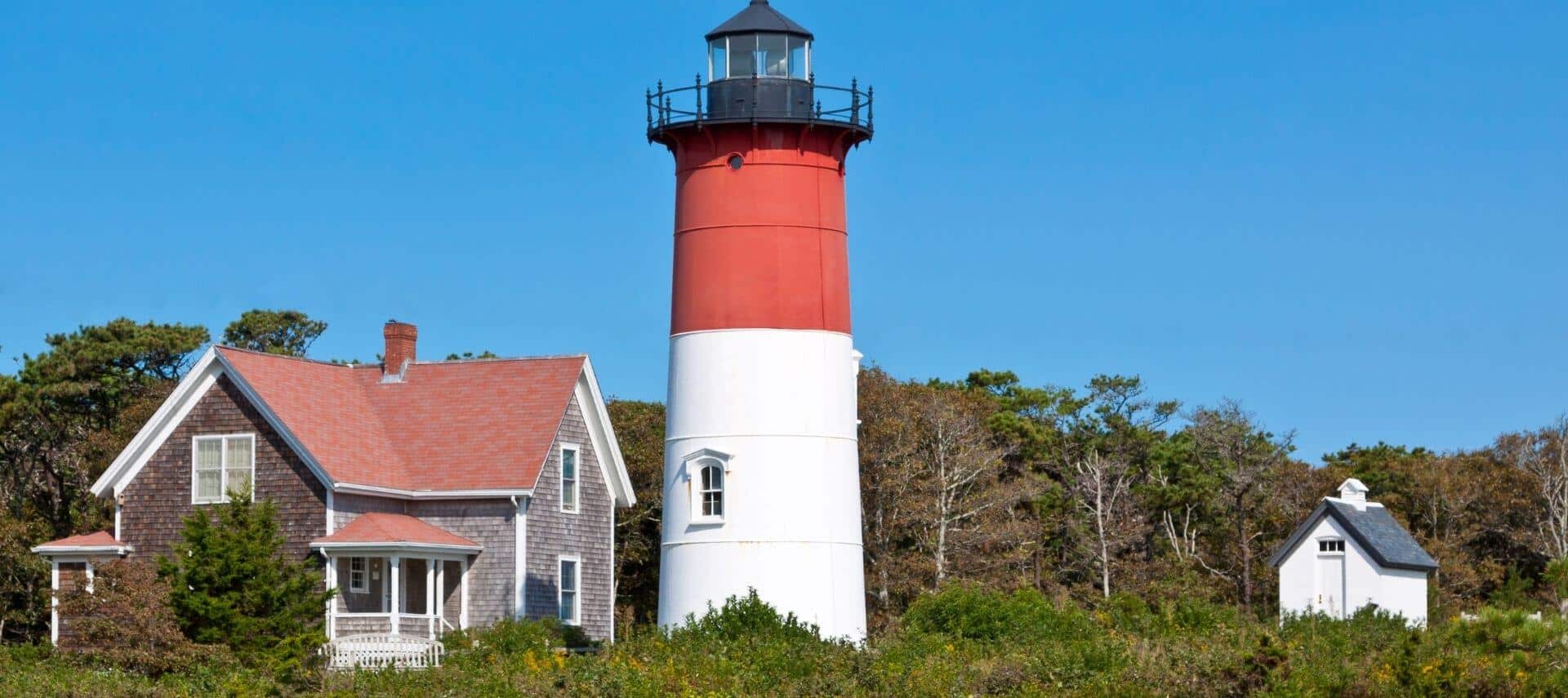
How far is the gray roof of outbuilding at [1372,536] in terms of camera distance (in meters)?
44.2

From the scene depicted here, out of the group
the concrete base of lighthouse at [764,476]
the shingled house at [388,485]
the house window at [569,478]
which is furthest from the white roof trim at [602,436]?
the concrete base of lighthouse at [764,476]

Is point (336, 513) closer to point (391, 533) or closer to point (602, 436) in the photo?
point (391, 533)

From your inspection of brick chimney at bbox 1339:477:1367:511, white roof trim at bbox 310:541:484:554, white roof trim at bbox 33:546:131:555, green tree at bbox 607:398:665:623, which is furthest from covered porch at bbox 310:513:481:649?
brick chimney at bbox 1339:477:1367:511

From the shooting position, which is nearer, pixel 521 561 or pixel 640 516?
pixel 521 561

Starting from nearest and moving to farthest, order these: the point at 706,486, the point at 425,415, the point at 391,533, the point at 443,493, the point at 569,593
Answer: the point at 706,486 → the point at 391,533 → the point at 443,493 → the point at 569,593 → the point at 425,415

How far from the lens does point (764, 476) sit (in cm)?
3112

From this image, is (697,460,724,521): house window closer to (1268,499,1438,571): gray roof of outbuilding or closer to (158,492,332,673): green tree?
(158,492,332,673): green tree

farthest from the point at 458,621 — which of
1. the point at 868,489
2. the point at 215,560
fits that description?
the point at 868,489

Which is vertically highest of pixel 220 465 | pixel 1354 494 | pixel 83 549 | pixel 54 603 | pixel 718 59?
pixel 718 59

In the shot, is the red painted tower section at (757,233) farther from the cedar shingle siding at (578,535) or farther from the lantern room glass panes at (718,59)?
the cedar shingle siding at (578,535)

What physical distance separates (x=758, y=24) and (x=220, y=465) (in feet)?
39.4

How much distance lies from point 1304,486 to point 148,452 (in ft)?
99.4

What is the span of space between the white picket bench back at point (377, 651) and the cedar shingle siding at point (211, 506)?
2.46 metres

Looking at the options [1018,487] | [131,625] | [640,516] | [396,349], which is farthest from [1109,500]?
[131,625]
